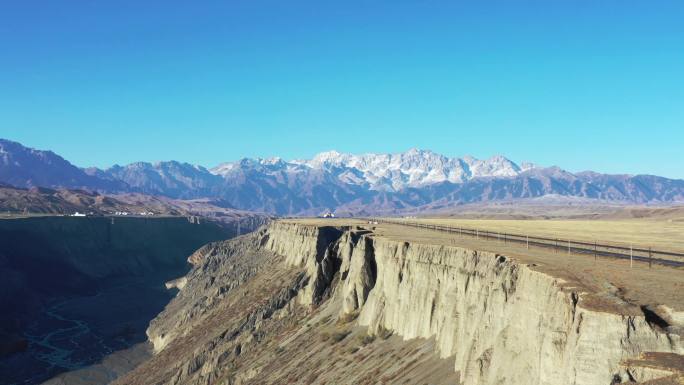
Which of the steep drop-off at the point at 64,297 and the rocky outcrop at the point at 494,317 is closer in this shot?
the rocky outcrop at the point at 494,317

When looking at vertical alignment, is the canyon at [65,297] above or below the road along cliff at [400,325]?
below

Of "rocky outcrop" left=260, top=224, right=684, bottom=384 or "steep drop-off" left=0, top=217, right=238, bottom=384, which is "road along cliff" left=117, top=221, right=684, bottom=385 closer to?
"rocky outcrop" left=260, top=224, right=684, bottom=384

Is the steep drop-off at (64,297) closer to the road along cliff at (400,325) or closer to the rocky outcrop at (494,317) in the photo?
the road along cliff at (400,325)

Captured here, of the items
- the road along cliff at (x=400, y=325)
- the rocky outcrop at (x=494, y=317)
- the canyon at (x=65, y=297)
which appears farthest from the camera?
the canyon at (x=65, y=297)

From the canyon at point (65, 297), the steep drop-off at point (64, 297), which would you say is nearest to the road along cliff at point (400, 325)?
the steep drop-off at point (64, 297)

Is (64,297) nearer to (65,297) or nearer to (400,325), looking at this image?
(65,297)

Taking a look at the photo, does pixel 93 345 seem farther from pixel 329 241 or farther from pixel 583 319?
pixel 583 319

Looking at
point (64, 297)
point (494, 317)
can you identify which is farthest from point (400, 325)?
point (64, 297)
